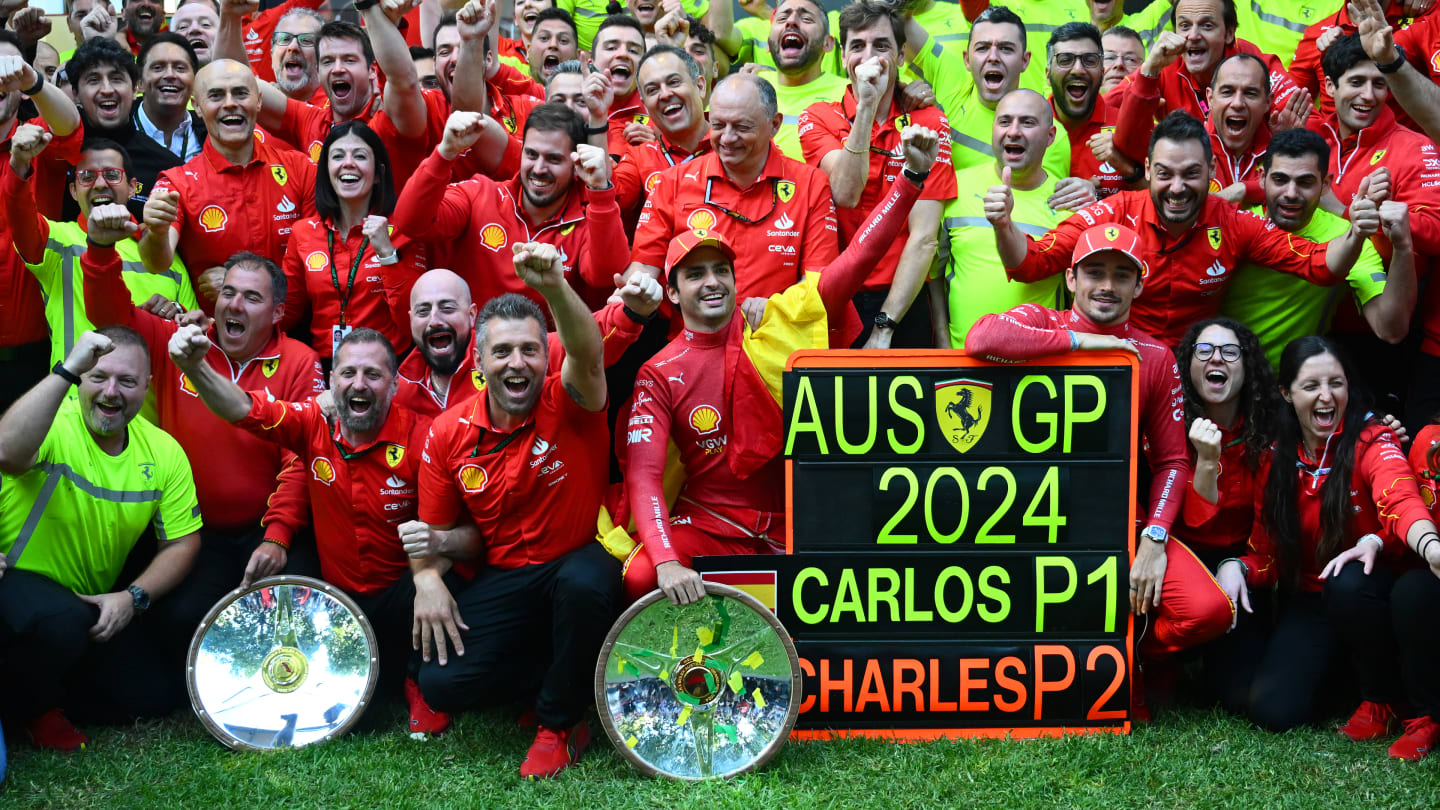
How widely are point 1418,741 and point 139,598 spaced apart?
210 inches

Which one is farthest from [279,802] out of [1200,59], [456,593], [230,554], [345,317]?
[1200,59]

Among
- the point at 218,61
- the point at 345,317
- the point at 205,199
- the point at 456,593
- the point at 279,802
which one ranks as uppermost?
the point at 218,61

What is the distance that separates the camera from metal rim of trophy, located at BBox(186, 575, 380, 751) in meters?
5.77

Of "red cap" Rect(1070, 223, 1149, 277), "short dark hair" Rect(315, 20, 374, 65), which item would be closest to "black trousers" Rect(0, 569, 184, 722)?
"short dark hair" Rect(315, 20, 374, 65)

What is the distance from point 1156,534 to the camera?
5762mm

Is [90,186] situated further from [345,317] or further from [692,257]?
[692,257]

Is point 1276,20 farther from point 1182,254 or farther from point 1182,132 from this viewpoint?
point 1182,254

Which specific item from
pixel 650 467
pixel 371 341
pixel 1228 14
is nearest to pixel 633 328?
pixel 650 467

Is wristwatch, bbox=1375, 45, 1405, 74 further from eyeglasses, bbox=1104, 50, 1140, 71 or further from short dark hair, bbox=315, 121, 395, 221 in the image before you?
short dark hair, bbox=315, 121, 395, 221

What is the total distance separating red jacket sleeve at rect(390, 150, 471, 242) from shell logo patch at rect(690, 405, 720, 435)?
5.41ft

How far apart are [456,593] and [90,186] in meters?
2.86

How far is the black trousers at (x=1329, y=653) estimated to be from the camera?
5.72 m

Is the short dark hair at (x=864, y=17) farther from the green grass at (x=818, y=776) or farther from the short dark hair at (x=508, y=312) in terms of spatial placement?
the green grass at (x=818, y=776)

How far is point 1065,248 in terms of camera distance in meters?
6.45
